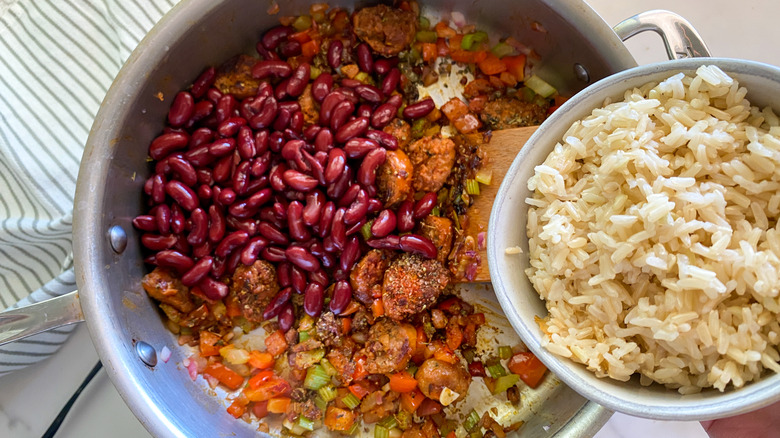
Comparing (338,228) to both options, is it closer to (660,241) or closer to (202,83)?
(202,83)

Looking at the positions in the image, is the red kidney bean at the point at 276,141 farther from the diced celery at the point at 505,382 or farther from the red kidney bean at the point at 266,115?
the diced celery at the point at 505,382

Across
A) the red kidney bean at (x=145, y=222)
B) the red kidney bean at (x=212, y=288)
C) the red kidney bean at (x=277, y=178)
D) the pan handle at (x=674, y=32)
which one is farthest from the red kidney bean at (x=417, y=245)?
the pan handle at (x=674, y=32)

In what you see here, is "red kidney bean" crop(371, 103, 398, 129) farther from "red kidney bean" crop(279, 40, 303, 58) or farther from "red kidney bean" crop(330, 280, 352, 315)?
"red kidney bean" crop(330, 280, 352, 315)

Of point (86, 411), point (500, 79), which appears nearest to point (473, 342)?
point (500, 79)

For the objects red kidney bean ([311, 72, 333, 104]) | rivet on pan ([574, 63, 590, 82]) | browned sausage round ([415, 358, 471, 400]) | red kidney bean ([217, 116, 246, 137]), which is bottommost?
browned sausage round ([415, 358, 471, 400])

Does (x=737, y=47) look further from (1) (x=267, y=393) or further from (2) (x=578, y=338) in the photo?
(1) (x=267, y=393)

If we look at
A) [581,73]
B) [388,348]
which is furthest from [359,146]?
[581,73]

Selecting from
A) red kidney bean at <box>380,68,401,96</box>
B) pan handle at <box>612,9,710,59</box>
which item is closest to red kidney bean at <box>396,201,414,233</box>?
red kidney bean at <box>380,68,401,96</box>
